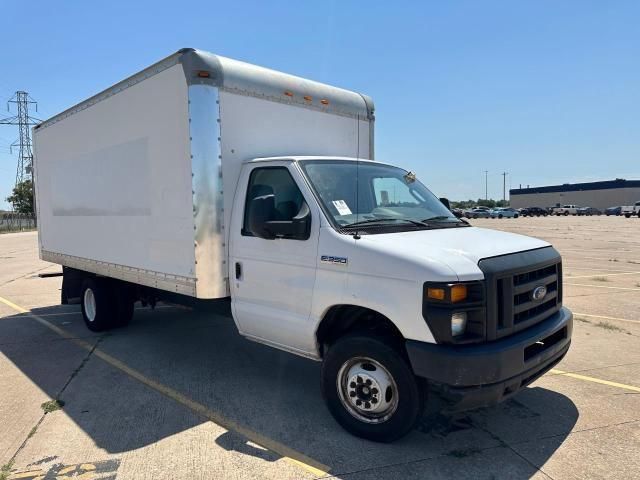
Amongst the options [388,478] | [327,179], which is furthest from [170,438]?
[327,179]

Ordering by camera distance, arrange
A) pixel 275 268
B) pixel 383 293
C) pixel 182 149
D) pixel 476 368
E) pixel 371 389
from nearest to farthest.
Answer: pixel 476 368 < pixel 383 293 < pixel 371 389 < pixel 275 268 < pixel 182 149

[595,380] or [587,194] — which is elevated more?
[587,194]

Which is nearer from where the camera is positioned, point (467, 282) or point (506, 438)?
point (467, 282)

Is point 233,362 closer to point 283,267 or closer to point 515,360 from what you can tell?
point 283,267

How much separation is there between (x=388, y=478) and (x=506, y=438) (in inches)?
45.4

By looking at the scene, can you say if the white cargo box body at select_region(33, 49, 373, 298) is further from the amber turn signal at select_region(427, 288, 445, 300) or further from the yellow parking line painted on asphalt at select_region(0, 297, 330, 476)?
the amber turn signal at select_region(427, 288, 445, 300)

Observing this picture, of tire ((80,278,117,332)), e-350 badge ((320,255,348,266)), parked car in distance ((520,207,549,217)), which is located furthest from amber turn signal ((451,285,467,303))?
parked car in distance ((520,207,549,217))

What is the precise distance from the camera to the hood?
3369mm

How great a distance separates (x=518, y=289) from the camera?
11.8ft

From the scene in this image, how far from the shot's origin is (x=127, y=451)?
3.79m

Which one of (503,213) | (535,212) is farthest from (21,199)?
(535,212)

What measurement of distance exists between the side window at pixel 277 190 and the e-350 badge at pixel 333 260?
1.73 ft

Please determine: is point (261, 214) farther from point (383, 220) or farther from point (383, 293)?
point (383, 293)

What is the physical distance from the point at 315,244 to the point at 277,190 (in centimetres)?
76
